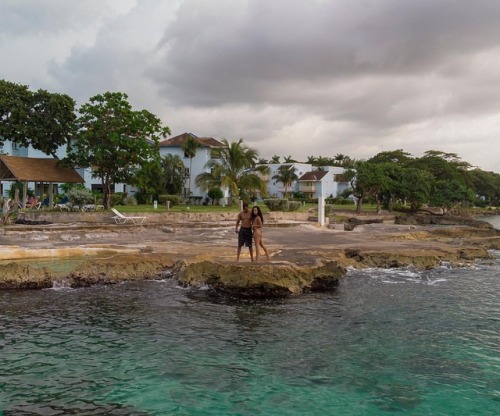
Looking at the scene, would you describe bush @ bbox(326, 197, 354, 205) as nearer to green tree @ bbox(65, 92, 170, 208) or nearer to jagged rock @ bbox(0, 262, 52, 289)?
green tree @ bbox(65, 92, 170, 208)

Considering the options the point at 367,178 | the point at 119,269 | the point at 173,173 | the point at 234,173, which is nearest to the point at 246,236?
the point at 119,269

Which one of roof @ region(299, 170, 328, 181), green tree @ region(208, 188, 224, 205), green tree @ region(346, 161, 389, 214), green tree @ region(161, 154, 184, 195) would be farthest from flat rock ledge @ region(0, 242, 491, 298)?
roof @ region(299, 170, 328, 181)

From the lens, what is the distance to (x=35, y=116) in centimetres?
3941

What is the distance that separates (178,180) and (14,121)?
20.3m

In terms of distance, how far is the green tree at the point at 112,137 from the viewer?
33.3 metres

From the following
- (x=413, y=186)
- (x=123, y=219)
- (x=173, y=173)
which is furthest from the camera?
(x=413, y=186)

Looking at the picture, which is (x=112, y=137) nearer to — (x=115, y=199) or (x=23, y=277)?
(x=115, y=199)

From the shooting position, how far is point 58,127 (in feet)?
131

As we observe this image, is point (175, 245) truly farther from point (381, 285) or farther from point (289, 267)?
point (381, 285)

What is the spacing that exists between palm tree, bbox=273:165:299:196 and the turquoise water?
69.6m

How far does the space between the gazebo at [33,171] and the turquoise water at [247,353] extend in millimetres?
21928

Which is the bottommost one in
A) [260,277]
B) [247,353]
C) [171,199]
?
[247,353]

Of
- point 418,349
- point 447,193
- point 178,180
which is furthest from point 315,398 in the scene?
point 447,193

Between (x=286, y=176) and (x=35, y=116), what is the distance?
50.6 m
